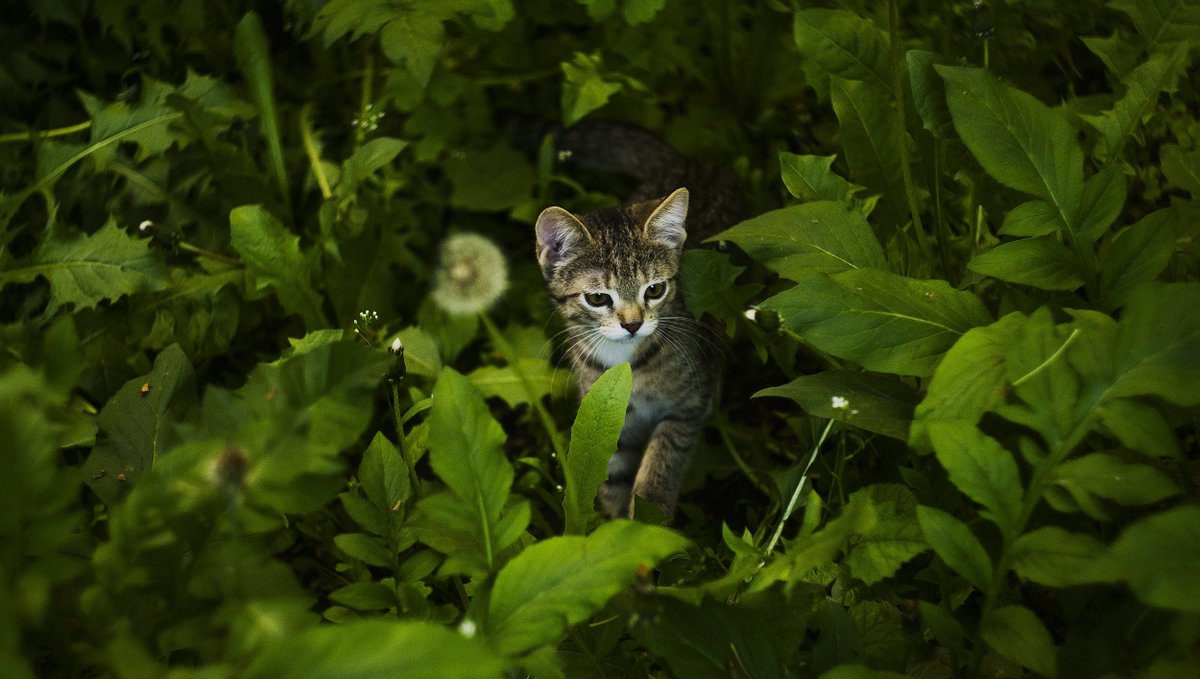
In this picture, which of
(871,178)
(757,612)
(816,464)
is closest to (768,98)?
(871,178)

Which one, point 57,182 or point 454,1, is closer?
point 454,1

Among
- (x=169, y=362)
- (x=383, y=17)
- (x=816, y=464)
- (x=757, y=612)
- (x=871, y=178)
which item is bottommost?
(x=816, y=464)

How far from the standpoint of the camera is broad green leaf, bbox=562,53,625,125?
323cm

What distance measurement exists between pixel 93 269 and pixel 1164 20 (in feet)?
11.9

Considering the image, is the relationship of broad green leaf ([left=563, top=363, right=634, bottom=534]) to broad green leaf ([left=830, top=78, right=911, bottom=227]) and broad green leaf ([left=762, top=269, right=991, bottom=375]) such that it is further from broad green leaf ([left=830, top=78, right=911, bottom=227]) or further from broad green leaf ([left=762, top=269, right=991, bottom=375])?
broad green leaf ([left=830, top=78, right=911, bottom=227])

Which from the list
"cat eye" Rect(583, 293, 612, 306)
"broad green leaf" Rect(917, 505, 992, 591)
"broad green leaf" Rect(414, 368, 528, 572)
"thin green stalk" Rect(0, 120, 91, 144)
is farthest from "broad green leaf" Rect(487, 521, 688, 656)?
"thin green stalk" Rect(0, 120, 91, 144)

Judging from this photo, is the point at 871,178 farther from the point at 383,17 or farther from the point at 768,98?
the point at 383,17

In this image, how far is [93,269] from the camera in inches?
113

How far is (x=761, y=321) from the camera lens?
2725mm

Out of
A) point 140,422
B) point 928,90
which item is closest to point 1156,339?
point 928,90

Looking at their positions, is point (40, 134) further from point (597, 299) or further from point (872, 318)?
point (872, 318)

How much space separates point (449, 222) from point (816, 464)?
1999mm

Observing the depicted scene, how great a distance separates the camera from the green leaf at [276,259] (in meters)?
2.87

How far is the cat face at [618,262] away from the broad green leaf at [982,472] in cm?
138
